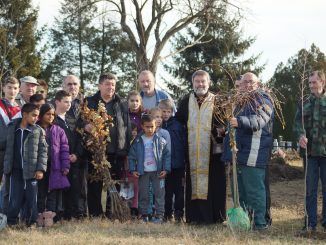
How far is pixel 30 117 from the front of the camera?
22.5ft

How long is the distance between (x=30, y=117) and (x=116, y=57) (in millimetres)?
29359

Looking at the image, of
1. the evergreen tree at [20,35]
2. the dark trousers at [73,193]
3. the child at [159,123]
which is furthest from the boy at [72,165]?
the evergreen tree at [20,35]

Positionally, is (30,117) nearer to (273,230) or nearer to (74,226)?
(74,226)

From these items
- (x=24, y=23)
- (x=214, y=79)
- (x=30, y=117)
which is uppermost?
(x=24, y=23)

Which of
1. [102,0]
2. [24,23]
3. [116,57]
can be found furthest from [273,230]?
[116,57]

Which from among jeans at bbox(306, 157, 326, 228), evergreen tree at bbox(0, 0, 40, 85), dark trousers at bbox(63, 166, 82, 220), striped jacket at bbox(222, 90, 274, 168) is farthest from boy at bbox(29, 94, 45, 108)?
evergreen tree at bbox(0, 0, 40, 85)

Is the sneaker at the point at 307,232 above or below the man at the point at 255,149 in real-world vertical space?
below

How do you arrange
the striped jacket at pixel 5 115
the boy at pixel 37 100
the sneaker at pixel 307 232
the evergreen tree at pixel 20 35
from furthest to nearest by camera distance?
the evergreen tree at pixel 20 35, the boy at pixel 37 100, the striped jacket at pixel 5 115, the sneaker at pixel 307 232

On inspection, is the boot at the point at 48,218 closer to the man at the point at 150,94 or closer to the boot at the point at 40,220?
the boot at the point at 40,220

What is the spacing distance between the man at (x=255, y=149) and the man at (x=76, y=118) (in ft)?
6.93

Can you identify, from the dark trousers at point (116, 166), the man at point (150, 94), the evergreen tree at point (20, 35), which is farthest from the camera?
the evergreen tree at point (20, 35)

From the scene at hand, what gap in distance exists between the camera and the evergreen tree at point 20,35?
2817 cm

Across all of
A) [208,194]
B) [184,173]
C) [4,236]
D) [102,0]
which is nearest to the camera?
[4,236]

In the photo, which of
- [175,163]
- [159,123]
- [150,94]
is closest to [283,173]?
[150,94]
